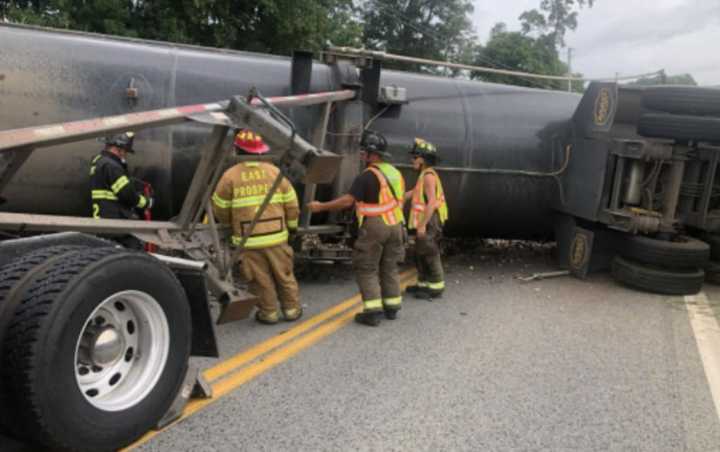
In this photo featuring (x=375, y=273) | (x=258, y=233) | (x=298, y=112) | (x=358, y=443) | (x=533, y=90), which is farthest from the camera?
(x=533, y=90)

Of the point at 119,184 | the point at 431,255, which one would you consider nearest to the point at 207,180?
the point at 119,184

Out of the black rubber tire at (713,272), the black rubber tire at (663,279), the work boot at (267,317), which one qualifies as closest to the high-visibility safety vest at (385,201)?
the work boot at (267,317)

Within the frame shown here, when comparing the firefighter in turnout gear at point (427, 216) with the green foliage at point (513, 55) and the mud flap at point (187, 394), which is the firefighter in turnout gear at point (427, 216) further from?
the green foliage at point (513, 55)

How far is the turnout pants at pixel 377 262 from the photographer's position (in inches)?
208

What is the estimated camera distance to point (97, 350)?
2.74 metres

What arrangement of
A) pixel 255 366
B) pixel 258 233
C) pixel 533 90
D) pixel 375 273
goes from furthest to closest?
pixel 533 90, pixel 375 273, pixel 258 233, pixel 255 366

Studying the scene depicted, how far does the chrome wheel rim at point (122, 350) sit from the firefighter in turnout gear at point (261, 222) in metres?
1.99

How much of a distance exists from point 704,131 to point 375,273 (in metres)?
3.88

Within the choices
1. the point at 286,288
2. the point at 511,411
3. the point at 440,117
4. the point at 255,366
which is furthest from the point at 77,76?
the point at 511,411

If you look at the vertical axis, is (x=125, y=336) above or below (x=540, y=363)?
above

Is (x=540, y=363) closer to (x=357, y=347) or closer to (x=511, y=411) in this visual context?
(x=511, y=411)

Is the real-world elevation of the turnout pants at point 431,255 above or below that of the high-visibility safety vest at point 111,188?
below

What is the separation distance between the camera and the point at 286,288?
5188 millimetres

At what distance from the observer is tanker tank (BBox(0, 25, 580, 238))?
5.17m
